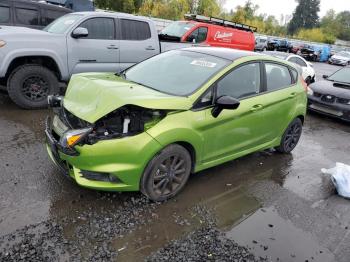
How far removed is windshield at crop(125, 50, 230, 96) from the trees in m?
98.6

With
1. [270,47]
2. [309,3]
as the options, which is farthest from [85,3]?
[309,3]

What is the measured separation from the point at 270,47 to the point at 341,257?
1410 inches

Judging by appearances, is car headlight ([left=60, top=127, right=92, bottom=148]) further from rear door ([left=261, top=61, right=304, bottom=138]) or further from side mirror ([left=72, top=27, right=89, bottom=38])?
side mirror ([left=72, top=27, right=89, bottom=38])

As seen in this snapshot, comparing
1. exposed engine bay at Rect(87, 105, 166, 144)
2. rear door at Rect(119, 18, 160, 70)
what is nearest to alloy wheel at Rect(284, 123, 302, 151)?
exposed engine bay at Rect(87, 105, 166, 144)

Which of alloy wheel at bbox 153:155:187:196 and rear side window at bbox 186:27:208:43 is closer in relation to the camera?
alloy wheel at bbox 153:155:187:196


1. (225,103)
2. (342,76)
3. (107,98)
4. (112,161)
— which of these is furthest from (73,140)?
(342,76)

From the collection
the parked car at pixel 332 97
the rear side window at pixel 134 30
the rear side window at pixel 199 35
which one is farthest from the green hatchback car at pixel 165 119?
the rear side window at pixel 199 35

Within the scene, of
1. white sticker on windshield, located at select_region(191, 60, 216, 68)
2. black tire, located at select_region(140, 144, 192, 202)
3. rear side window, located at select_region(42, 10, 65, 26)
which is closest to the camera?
black tire, located at select_region(140, 144, 192, 202)

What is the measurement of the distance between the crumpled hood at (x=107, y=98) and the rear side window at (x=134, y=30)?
12.5 ft

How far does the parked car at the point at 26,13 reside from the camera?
9094 millimetres

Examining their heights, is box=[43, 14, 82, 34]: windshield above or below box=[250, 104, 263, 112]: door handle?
above

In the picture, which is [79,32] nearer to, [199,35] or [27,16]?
[27,16]

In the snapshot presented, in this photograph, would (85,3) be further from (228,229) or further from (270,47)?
(270,47)

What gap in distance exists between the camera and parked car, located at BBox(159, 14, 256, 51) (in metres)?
11.6
